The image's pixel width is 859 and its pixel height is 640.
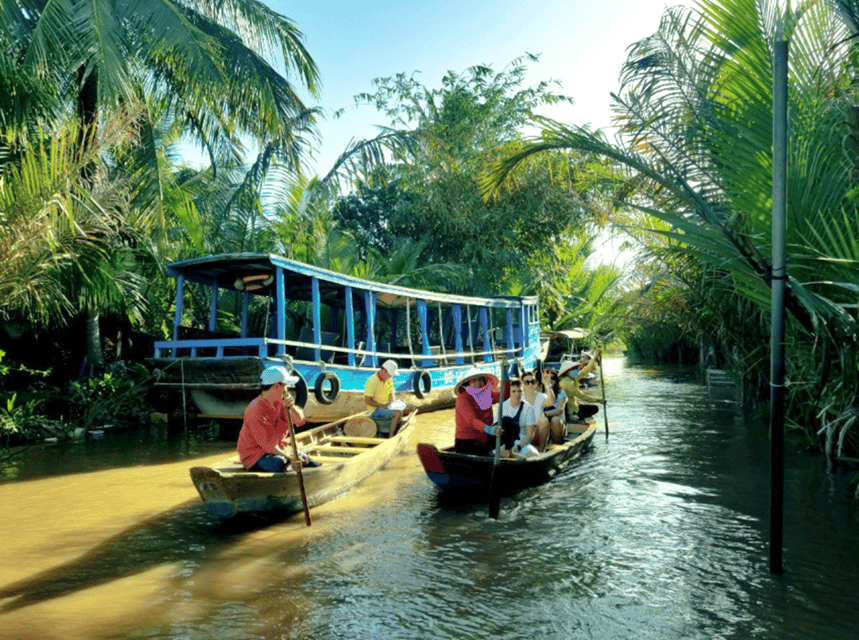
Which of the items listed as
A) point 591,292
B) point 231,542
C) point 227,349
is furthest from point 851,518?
point 591,292

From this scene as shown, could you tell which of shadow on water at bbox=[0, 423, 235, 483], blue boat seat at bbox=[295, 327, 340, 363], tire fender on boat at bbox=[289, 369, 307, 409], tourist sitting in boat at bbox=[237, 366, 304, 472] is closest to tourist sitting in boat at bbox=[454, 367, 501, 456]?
tourist sitting in boat at bbox=[237, 366, 304, 472]

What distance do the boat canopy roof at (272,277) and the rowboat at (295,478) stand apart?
291cm

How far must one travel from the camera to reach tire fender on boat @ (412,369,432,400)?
14672 millimetres

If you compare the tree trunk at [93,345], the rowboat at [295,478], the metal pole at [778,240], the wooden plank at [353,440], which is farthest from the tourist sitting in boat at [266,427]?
the tree trunk at [93,345]

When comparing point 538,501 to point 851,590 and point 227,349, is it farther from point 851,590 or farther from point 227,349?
point 227,349

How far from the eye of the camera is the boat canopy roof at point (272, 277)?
10992 mm

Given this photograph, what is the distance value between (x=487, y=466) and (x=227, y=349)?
265 inches

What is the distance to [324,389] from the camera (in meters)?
11.4

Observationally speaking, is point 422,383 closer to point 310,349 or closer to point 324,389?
point 310,349

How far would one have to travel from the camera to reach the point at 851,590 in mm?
5258

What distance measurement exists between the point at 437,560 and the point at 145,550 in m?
2.54

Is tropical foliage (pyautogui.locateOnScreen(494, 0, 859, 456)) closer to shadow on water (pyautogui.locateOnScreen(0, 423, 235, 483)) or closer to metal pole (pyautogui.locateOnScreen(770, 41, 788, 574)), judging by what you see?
metal pole (pyautogui.locateOnScreen(770, 41, 788, 574))

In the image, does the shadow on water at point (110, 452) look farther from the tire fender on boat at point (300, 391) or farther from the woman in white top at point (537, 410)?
the woman in white top at point (537, 410)

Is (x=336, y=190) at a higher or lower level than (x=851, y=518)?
higher
